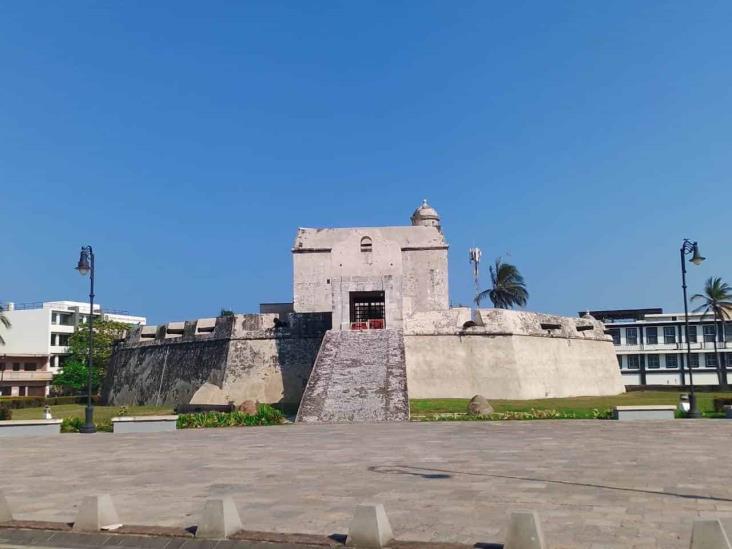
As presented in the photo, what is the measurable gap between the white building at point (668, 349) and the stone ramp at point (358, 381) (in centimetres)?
4887

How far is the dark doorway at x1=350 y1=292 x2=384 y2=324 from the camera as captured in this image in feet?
112

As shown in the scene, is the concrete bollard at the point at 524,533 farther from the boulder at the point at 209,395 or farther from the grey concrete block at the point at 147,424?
the boulder at the point at 209,395

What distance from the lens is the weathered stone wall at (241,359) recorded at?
32125mm

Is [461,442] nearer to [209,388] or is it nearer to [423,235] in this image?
[209,388]

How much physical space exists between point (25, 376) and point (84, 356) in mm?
6089

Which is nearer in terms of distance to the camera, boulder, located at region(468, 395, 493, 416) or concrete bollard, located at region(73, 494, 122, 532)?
concrete bollard, located at region(73, 494, 122, 532)

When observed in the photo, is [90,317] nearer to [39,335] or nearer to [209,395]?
[209,395]

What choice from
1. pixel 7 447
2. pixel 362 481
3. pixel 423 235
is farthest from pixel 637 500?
pixel 423 235

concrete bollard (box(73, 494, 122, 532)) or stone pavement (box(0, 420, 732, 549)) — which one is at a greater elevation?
concrete bollard (box(73, 494, 122, 532))

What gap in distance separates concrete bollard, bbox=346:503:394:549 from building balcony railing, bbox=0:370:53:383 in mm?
61210

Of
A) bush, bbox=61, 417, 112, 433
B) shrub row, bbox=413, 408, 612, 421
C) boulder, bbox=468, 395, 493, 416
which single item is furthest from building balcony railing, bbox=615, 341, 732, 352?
bush, bbox=61, 417, 112, 433

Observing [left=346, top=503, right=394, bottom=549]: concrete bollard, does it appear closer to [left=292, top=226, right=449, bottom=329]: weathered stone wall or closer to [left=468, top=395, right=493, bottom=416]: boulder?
[left=468, top=395, right=493, bottom=416]: boulder

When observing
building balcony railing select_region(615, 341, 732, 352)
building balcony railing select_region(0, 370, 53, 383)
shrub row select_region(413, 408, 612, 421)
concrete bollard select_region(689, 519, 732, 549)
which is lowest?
shrub row select_region(413, 408, 612, 421)

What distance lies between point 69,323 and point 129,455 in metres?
62.4
